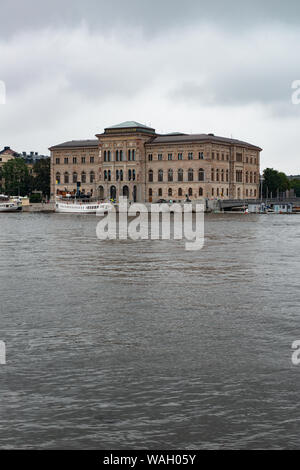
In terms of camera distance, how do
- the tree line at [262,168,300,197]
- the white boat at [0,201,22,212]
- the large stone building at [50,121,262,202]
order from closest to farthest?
the white boat at [0,201,22,212] < the large stone building at [50,121,262,202] < the tree line at [262,168,300,197]

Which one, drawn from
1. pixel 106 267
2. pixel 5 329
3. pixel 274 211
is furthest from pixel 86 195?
pixel 5 329

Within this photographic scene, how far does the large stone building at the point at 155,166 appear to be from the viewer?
154125mm

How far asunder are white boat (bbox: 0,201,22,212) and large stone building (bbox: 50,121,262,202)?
8732 millimetres

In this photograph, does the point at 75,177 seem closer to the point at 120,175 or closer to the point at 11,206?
the point at 120,175

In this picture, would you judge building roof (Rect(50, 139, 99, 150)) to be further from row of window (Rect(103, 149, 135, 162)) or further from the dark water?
the dark water

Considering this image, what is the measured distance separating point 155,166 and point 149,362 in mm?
147716

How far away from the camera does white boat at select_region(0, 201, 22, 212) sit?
152 metres

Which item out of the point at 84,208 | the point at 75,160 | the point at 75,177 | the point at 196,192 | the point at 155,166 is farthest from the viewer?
the point at 75,177

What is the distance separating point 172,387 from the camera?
38.3 ft

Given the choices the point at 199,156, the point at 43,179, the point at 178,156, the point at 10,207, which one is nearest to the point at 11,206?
the point at 10,207

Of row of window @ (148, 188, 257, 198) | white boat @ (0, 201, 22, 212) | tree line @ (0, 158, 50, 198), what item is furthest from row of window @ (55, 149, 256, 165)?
white boat @ (0, 201, 22, 212)

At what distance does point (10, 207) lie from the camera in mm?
151625

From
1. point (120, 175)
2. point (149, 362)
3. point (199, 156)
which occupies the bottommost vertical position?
point (149, 362)

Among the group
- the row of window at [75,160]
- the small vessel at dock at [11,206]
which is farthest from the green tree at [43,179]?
the small vessel at dock at [11,206]
